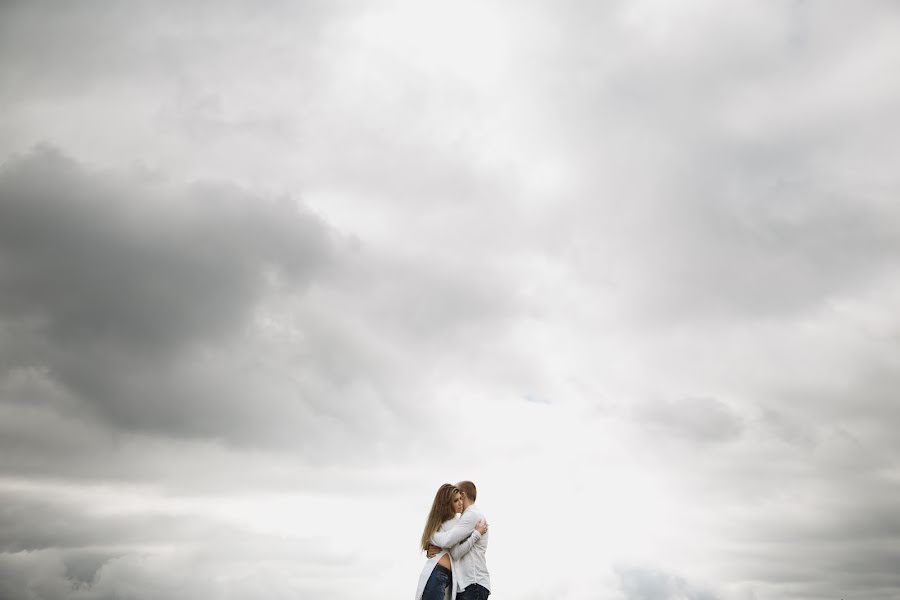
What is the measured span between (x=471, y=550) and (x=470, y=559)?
207mm

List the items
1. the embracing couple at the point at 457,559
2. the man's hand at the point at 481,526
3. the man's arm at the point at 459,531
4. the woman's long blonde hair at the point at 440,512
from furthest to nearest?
the woman's long blonde hair at the point at 440,512
the man's hand at the point at 481,526
the embracing couple at the point at 457,559
the man's arm at the point at 459,531

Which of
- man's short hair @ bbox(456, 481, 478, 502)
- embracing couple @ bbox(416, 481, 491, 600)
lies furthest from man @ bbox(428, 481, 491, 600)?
man's short hair @ bbox(456, 481, 478, 502)

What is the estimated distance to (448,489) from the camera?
20.5 metres

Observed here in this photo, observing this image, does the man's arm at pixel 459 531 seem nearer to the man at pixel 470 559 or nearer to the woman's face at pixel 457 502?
the man at pixel 470 559

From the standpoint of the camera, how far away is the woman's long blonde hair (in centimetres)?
2036

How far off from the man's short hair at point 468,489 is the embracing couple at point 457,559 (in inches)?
1.0

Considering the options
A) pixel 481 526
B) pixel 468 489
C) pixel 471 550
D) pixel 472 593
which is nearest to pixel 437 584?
pixel 472 593

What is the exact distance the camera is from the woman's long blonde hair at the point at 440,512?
Answer: 20.4 metres

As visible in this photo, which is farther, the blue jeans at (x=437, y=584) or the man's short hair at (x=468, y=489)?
the man's short hair at (x=468, y=489)

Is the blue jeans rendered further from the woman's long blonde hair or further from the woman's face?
the woman's face

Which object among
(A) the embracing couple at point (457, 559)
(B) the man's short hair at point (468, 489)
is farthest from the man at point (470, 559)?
(B) the man's short hair at point (468, 489)

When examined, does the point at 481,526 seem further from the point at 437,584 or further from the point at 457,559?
the point at 437,584

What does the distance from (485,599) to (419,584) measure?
5.30ft

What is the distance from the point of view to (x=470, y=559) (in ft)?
65.3
